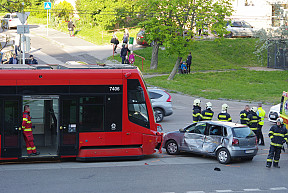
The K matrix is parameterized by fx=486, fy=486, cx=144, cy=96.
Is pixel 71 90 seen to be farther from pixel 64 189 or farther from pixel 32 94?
pixel 64 189

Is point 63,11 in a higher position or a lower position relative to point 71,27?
higher

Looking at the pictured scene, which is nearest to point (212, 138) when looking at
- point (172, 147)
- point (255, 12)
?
point (172, 147)

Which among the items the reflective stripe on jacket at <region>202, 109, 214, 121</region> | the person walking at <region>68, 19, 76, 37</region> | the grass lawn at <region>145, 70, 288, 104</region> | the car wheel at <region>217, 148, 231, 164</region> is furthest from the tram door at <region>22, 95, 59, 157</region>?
the person walking at <region>68, 19, 76, 37</region>

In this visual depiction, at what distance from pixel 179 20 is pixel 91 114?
22817 millimetres

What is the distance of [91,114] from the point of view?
15391 mm

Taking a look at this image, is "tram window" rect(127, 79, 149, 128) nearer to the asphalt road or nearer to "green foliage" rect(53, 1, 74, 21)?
the asphalt road

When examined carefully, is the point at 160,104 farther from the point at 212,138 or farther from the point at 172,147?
the point at 212,138

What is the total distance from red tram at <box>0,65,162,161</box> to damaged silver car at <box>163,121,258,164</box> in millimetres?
1384

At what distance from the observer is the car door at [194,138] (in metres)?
→ 16.6

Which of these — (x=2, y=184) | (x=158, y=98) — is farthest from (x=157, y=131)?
(x=158, y=98)

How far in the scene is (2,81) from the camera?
14.7 meters

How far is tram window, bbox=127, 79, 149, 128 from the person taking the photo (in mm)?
15703

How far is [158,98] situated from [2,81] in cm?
1095

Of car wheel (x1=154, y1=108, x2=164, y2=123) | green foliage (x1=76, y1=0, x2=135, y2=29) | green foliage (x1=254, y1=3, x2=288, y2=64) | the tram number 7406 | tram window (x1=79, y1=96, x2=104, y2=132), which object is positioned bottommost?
car wheel (x1=154, y1=108, x2=164, y2=123)
